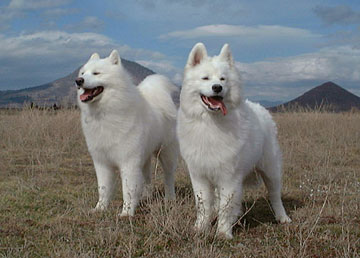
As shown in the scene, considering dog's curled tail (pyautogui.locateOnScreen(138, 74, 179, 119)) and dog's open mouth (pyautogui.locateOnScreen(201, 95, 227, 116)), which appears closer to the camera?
dog's open mouth (pyautogui.locateOnScreen(201, 95, 227, 116))

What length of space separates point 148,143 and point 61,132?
5.33 metres

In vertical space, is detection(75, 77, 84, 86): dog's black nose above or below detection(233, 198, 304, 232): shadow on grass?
above

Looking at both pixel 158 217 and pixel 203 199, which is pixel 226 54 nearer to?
pixel 203 199

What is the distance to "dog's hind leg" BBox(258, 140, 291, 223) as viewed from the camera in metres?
4.14

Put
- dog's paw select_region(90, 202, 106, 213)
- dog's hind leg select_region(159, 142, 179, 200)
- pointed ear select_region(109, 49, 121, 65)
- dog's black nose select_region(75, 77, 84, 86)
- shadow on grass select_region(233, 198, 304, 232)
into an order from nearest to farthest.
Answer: shadow on grass select_region(233, 198, 304, 232), dog's black nose select_region(75, 77, 84, 86), dog's paw select_region(90, 202, 106, 213), pointed ear select_region(109, 49, 121, 65), dog's hind leg select_region(159, 142, 179, 200)

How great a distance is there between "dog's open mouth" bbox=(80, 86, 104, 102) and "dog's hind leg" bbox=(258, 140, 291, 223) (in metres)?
1.82

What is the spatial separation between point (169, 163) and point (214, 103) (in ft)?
6.57

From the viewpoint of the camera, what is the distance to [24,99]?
34.9ft

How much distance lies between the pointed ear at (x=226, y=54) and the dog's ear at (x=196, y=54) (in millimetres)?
153

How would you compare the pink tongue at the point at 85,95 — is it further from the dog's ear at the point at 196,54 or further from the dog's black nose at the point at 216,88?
the dog's black nose at the point at 216,88

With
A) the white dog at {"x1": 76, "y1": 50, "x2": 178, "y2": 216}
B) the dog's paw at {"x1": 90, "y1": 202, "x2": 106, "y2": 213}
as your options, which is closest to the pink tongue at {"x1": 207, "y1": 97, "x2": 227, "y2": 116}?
the white dog at {"x1": 76, "y1": 50, "x2": 178, "y2": 216}

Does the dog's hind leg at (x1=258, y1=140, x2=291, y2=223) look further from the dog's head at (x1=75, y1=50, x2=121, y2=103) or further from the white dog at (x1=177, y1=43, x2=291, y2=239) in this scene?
the dog's head at (x1=75, y1=50, x2=121, y2=103)

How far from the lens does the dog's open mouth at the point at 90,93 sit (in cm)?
434

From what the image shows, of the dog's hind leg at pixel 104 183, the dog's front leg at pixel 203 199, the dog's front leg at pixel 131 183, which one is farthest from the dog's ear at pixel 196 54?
the dog's hind leg at pixel 104 183
